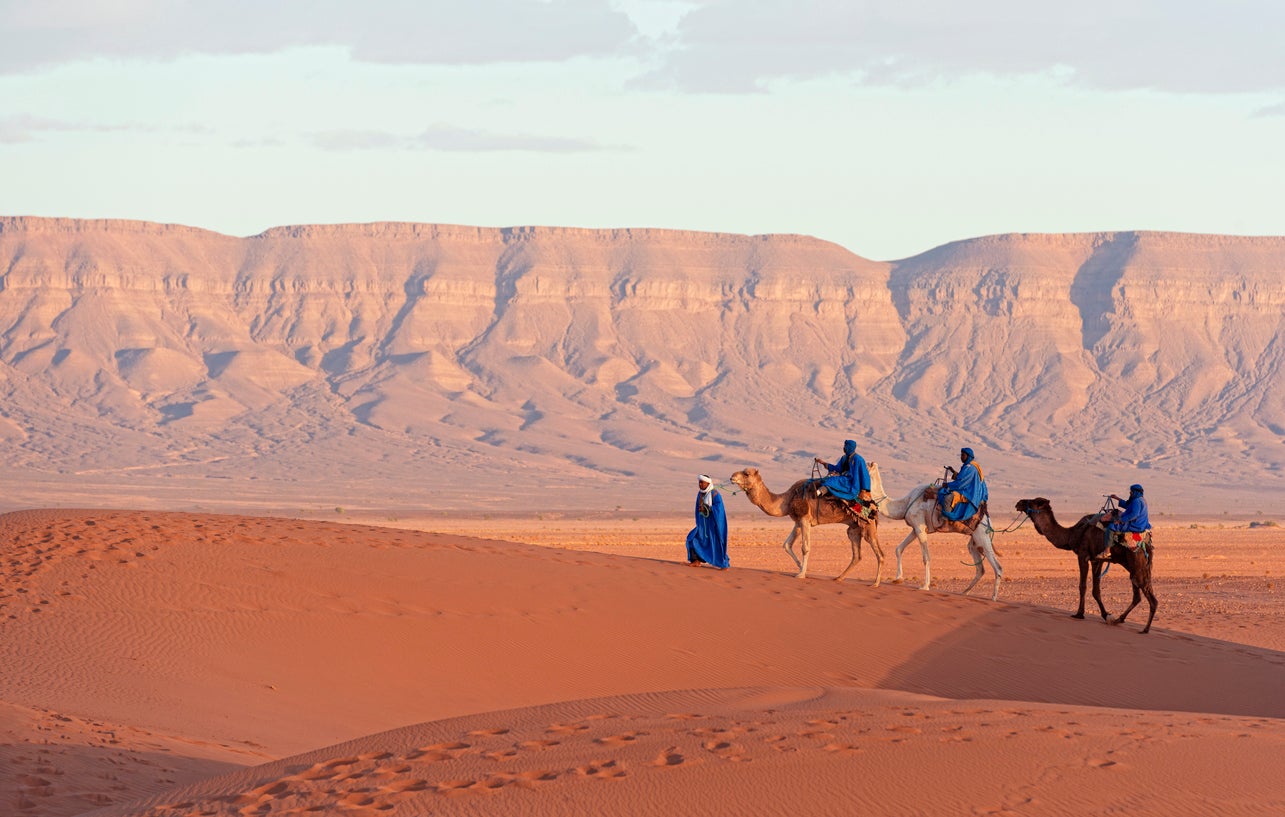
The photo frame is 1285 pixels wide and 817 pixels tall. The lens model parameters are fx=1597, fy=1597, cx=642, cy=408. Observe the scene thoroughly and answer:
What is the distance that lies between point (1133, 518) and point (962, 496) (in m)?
2.25

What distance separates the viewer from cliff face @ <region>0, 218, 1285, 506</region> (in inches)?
4936

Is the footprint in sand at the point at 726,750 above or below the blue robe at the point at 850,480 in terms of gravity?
below

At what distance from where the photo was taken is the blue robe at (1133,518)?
1923 cm

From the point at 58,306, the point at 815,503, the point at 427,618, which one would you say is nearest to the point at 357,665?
the point at 427,618

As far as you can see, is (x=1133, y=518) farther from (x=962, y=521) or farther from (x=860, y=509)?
(x=860, y=509)

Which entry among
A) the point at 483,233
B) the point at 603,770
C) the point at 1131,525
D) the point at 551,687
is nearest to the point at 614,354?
the point at 483,233

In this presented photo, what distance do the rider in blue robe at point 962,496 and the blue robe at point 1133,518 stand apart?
1.91 m

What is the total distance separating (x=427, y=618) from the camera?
60.5ft

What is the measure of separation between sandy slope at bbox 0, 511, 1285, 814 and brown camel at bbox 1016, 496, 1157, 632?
611mm

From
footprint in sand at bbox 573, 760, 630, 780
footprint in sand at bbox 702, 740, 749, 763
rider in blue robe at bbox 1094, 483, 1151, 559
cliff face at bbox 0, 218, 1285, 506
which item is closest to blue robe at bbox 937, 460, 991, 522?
rider in blue robe at bbox 1094, 483, 1151, 559

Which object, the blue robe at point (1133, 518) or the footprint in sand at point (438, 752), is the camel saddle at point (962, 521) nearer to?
the blue robe at point (1133, 518)

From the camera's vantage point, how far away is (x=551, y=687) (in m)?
17.0

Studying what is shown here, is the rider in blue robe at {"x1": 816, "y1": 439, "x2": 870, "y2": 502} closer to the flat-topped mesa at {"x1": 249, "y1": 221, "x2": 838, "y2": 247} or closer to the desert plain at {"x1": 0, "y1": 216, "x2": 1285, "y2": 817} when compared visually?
the desert plain at {"x1": 0, "y1": 216, "x2": 1285, "y2": 817}

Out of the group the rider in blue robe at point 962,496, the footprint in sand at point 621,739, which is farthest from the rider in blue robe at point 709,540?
the footprint in sand at point 621,739
